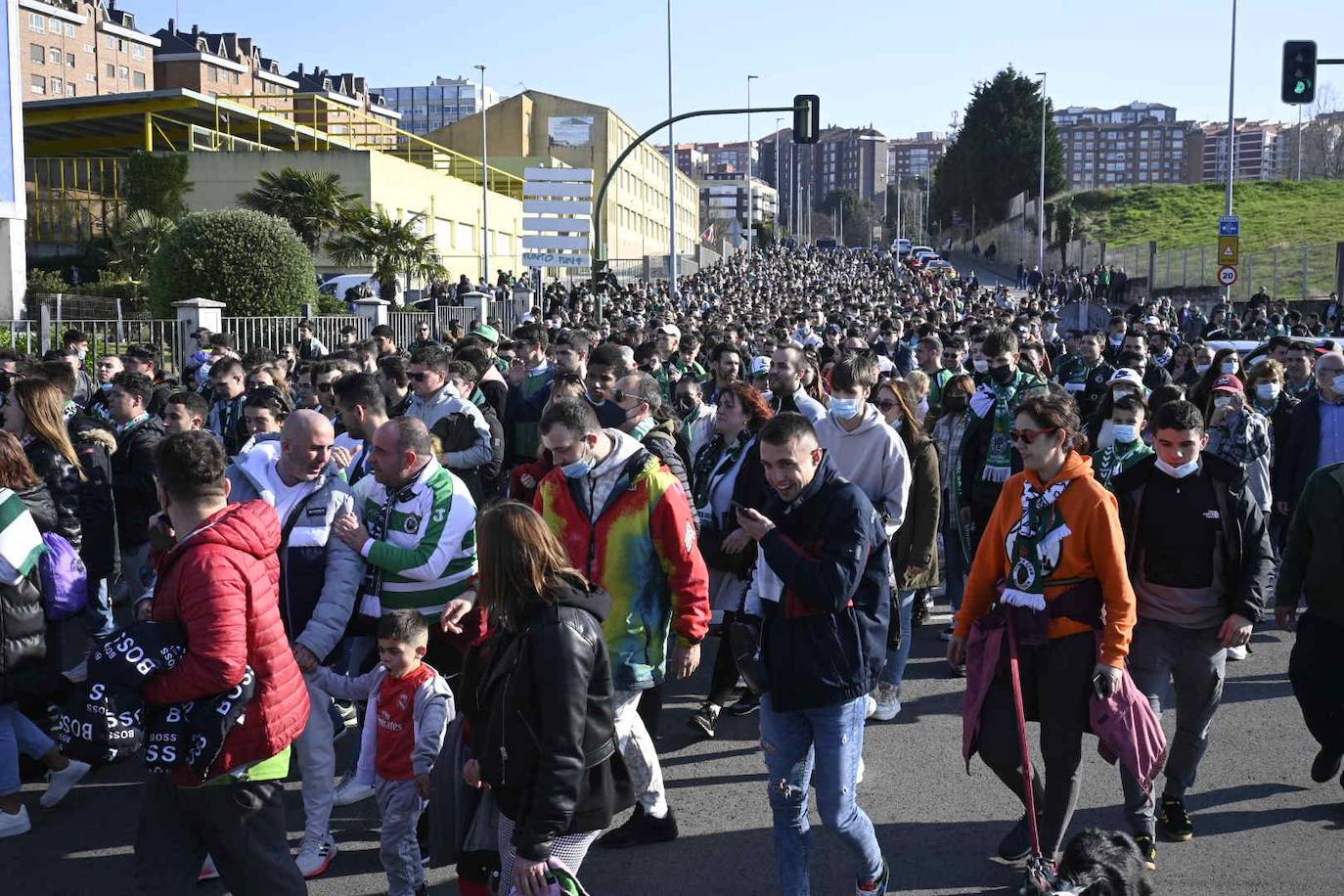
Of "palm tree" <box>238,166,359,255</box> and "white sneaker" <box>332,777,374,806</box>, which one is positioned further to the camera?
"palm tree" <box>238,166,359,255</box>

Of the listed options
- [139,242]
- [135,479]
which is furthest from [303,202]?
[135,479]

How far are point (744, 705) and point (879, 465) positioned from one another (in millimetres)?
1599

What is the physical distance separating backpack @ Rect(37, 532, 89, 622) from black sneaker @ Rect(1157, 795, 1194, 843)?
4731mm

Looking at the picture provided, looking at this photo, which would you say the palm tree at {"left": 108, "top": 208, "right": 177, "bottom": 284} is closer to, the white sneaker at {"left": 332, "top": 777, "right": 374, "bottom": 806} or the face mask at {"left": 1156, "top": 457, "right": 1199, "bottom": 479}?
the white sneaker at {"left": 332, "top": 777, "right": 374, "bottom": 806}

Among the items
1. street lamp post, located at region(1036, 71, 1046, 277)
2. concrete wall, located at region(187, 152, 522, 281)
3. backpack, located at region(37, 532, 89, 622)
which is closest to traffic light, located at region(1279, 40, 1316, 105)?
backpack, located at region(37, 532, 89, 622)

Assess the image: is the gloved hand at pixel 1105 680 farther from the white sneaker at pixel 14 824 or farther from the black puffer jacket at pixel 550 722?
the white sneaker at pixel 14 824

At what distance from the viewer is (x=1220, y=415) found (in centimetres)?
881

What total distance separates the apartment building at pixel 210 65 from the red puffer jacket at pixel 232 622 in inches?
3403

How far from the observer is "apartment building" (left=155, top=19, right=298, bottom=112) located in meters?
88.3

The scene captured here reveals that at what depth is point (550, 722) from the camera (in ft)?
12.1

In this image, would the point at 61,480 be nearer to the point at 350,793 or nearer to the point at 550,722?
the point at 350,793

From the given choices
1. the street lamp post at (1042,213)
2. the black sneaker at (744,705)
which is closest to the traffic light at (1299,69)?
the black sneaker at (744,705)

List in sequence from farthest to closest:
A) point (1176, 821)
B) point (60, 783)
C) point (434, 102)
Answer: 1. point (434, 102)
2. point (60, 783)
3. point (1176, 821)

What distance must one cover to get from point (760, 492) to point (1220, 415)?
14.7 feet
